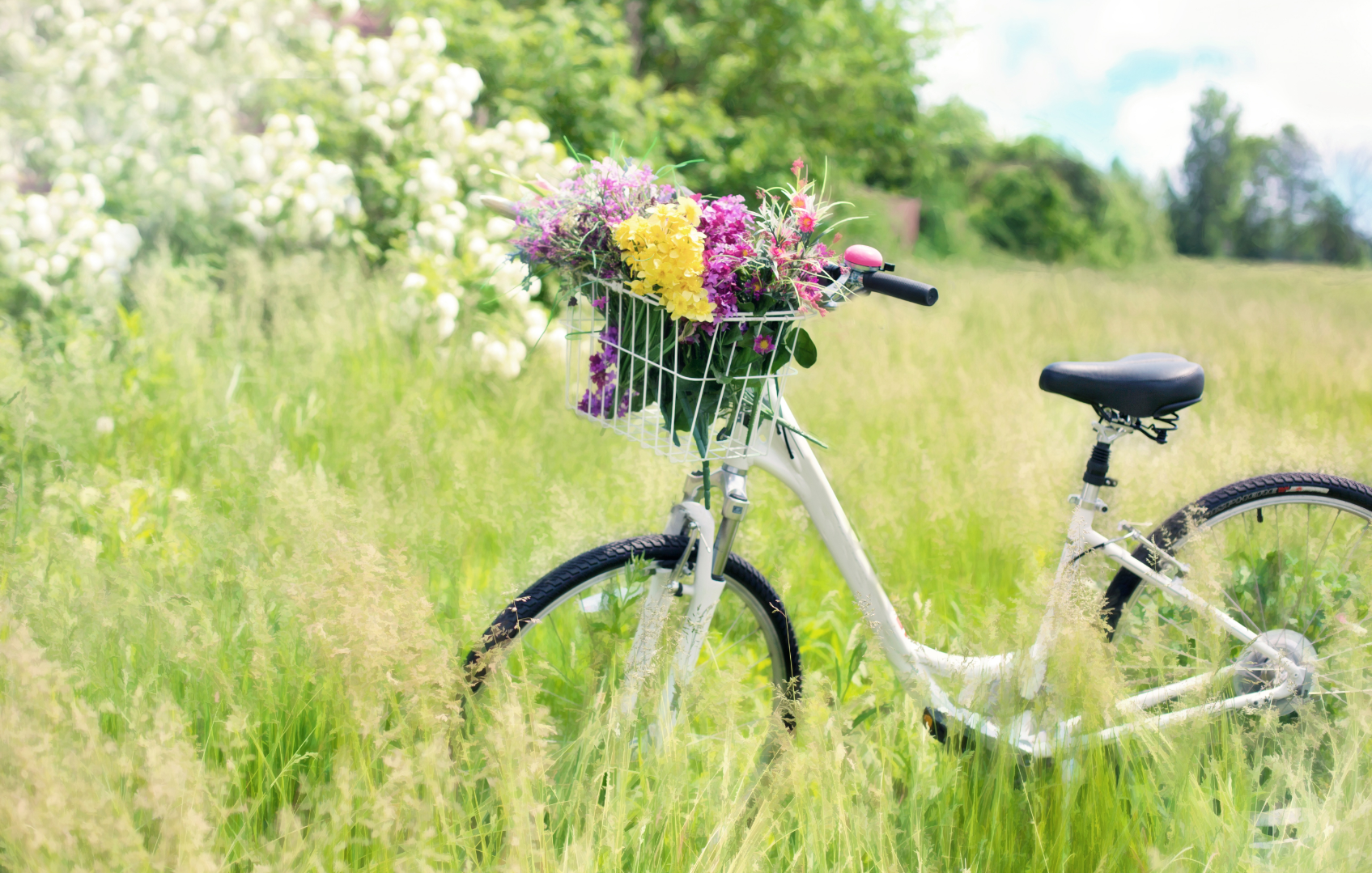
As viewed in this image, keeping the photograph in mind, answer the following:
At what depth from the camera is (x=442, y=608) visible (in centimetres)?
A: 246

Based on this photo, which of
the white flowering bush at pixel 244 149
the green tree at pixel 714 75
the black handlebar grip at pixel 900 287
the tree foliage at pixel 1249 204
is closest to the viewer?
the black handlebar grip at pixel 900 287

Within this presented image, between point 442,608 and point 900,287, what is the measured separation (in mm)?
1449

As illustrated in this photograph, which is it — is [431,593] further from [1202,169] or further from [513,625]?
[1202,169]

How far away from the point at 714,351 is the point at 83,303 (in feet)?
12.3

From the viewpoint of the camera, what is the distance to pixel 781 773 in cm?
171

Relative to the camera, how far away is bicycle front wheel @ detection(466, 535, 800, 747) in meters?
1.84

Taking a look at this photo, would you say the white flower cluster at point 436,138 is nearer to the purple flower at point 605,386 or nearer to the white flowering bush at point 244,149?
the white flowering bush at point 244,149

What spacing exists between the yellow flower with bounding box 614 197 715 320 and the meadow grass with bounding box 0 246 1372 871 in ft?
2.33

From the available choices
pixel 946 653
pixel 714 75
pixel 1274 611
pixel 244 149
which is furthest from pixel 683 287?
pixel 714 75

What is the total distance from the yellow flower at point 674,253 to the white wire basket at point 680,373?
0.20 ft

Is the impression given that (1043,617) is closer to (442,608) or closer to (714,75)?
(442,608)

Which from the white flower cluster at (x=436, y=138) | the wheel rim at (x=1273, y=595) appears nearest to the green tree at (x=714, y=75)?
the white flower cluster at (x=436, y=138)

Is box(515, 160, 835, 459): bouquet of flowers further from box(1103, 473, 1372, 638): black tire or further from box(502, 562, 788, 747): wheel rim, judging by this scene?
box(1103, 473, 1372, 638): black tire

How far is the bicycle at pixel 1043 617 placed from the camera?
6.15ft
